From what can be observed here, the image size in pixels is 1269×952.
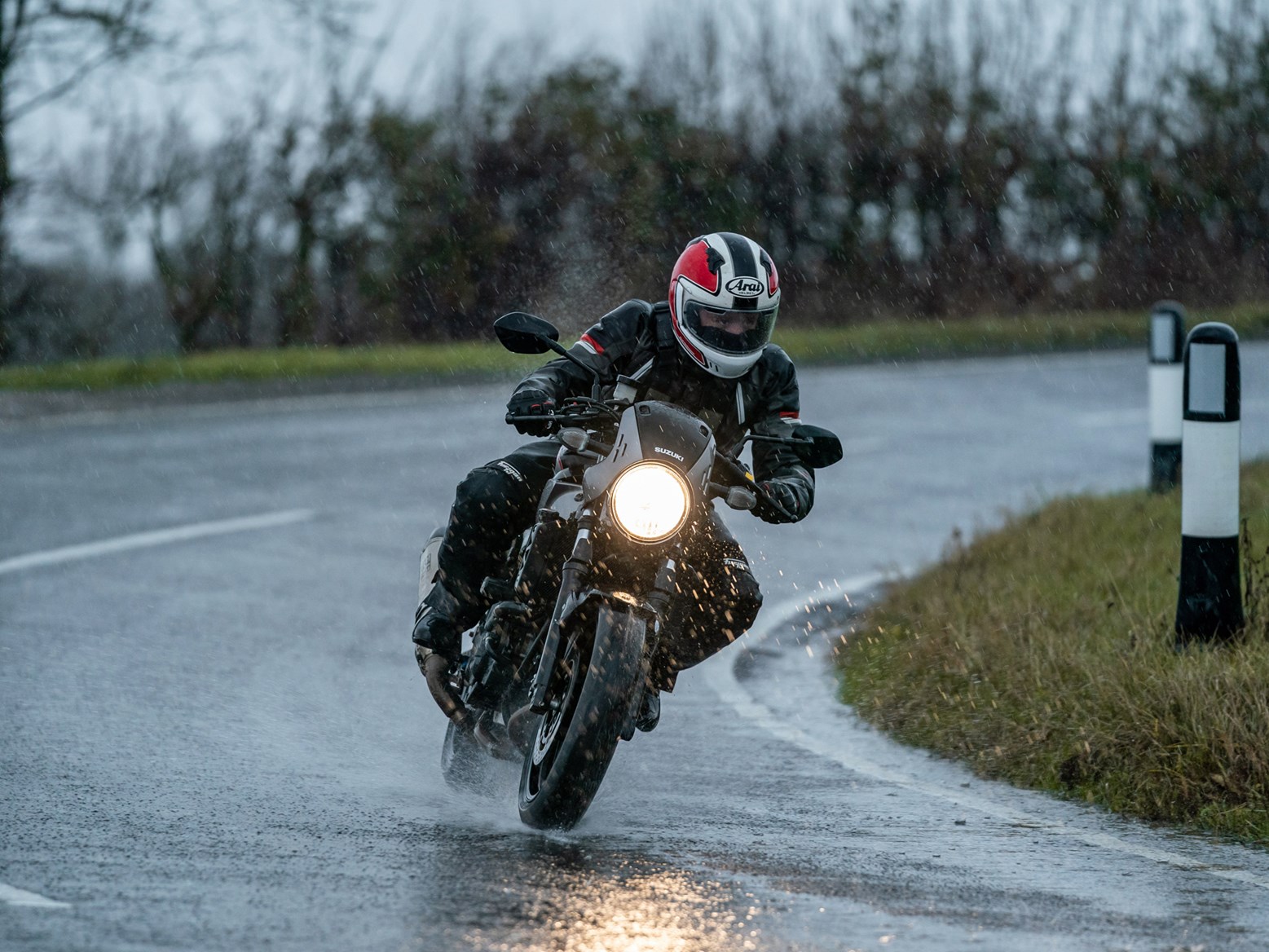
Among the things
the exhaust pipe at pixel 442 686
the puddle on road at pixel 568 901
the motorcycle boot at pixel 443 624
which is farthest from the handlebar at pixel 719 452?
the puddle on road at pixel 568 901

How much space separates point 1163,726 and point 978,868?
1.35 meters

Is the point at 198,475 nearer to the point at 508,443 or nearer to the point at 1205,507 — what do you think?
the point at 508,443

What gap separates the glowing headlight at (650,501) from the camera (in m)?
5.36

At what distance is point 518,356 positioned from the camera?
1744 centimetres

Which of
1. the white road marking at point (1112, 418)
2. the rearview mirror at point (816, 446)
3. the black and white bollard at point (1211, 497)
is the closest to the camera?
the rearview mirror at point (816, 446)

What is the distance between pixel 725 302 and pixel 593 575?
0.93 meters

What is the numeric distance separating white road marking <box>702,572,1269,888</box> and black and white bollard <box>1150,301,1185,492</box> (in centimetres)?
351

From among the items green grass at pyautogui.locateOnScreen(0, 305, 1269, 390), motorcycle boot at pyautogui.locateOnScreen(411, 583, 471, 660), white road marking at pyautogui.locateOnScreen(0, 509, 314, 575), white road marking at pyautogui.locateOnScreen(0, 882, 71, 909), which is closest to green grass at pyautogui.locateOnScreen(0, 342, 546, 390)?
green grass at pyautogui.locateOnScreen(0, 305, 1269, 390)

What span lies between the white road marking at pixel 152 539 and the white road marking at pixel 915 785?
141 inches

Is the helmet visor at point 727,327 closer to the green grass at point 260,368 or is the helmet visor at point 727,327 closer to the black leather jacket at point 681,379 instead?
the black leather jacket at point 681,379

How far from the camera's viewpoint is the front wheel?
207 inches

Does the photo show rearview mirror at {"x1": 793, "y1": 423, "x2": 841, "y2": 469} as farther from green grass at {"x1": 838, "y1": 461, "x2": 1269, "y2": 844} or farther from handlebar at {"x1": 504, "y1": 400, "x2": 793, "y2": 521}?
green grass at {"x1": 838, "y1": 461, "x2": 1269, "y2": 844}

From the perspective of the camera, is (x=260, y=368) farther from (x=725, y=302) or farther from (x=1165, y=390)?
(x=725, y=302)

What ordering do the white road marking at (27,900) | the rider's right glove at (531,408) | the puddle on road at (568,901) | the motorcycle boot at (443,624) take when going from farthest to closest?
1. the motorcycle boot at (443,624)
2. the rider's right glove at (531,408)
3. the white road marking at (27,900)
4. the puddle on road at (568,901)
